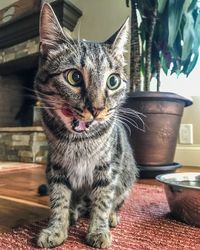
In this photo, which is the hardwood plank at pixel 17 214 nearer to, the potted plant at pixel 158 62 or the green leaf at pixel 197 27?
the potted plant at pixel 158 62

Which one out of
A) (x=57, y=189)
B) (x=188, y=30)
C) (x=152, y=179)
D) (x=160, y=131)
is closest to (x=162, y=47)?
(x=188, y=30)

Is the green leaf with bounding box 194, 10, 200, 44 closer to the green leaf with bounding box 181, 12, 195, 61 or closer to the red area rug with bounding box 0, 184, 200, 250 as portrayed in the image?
the green leaf with bounding box 181, 12, 195, 61

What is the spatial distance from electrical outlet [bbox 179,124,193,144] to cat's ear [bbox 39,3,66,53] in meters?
1.56

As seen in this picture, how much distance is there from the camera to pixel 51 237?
2.07 ft

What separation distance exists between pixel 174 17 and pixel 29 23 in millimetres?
1556

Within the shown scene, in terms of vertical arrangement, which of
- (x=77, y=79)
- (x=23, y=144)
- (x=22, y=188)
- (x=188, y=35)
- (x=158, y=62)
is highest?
(x=188, y=35)

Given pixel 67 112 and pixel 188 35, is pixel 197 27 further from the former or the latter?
pixel 67 112

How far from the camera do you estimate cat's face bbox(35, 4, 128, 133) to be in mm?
634

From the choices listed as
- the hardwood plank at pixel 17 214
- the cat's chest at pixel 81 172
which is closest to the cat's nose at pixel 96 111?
the cat's chest at pixel 81 172

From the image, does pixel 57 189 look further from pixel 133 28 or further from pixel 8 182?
pixel 133 28

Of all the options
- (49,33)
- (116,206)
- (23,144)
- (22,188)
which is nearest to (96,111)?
(49,33)

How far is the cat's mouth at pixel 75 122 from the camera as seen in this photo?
0.64 m

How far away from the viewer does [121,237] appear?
698 mm

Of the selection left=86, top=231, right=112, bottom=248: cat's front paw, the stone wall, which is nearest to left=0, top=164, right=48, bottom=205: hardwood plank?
left=86, top=231, right=112, bottom=248: cat's front paw
